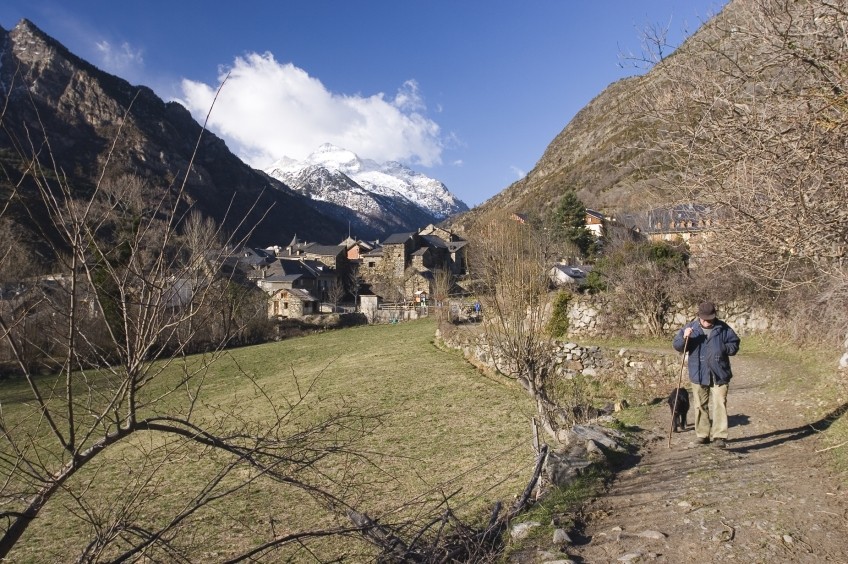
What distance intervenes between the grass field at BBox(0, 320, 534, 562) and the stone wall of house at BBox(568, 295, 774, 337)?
5.23 meters

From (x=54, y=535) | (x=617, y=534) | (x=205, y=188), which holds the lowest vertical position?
(x=54, y=535)

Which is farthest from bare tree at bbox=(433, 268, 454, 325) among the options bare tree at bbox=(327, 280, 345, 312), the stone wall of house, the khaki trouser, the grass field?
bare tree at bbox=(327, 280, 345, 312)

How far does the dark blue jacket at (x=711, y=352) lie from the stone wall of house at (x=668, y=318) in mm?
11981

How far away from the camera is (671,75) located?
5.73 m

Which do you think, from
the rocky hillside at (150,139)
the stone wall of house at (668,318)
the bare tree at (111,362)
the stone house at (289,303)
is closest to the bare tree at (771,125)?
the bare tree at (111,362)

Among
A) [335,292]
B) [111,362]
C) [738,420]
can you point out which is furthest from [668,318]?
[335,292]

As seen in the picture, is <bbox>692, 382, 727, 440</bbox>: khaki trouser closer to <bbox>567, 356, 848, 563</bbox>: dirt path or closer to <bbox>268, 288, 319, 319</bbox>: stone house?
<bbox>567, 356, 848, 563</bbox>: dirt path

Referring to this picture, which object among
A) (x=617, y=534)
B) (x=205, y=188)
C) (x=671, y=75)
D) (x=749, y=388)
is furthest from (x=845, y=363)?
(x=205, y=188)

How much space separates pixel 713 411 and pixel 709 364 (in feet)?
2.11

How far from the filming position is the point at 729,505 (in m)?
4.64

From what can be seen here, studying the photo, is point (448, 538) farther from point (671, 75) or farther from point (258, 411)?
point (258, 411)

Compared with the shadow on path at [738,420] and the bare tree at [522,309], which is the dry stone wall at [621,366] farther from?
the shadow on path at [738,420]

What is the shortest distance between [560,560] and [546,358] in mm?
6987

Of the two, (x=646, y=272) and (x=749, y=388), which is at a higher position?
(x=646, y=272)
